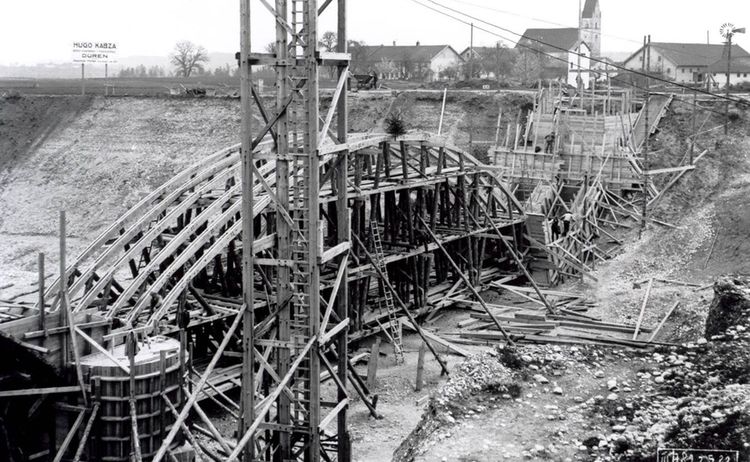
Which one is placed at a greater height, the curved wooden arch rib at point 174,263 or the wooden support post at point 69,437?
the curved wooden arch rib at point 174,263

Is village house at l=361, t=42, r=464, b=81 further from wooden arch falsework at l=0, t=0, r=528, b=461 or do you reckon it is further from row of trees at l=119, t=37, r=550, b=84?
wooden arch falsework at l=0, t=0, r=528, b=461

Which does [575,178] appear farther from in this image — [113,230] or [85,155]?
[85,155]

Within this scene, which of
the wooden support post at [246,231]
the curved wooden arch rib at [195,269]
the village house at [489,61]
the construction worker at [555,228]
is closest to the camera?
the wooden support post at [246,231]

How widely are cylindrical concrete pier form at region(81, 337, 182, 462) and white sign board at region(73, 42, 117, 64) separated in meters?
61.2

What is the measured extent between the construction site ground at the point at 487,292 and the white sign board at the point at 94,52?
27.3ft

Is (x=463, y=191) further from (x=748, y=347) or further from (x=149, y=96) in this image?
(x=149, y=96)

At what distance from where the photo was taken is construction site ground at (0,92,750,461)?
18094 mm

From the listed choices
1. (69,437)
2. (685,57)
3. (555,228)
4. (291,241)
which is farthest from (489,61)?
(69,437)

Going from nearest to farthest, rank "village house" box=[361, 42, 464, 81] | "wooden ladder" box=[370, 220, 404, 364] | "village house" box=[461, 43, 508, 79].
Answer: "wooden ladder" box=[370, 220, 404, 364] → "village house" box=[361, 42, 464, 81] → "village house" box=[461, 43, 508, 79]

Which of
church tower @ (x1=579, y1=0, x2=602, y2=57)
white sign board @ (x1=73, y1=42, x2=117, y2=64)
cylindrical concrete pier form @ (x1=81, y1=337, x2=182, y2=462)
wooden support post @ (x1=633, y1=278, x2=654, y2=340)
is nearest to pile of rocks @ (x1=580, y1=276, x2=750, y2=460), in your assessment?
wooden support post @ (x1=633, y1=278, x2=654, y2=340)

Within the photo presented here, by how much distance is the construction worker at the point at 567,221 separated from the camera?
35.3 m

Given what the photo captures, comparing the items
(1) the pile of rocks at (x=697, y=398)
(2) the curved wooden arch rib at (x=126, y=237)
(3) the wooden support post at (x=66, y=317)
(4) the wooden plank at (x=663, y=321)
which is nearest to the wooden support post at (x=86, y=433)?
(3) the wooden support post at (x=66, y=317)

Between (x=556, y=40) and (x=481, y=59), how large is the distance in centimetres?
1500

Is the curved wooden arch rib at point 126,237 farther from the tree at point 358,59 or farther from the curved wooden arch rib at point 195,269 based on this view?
the tree at point 358,59
